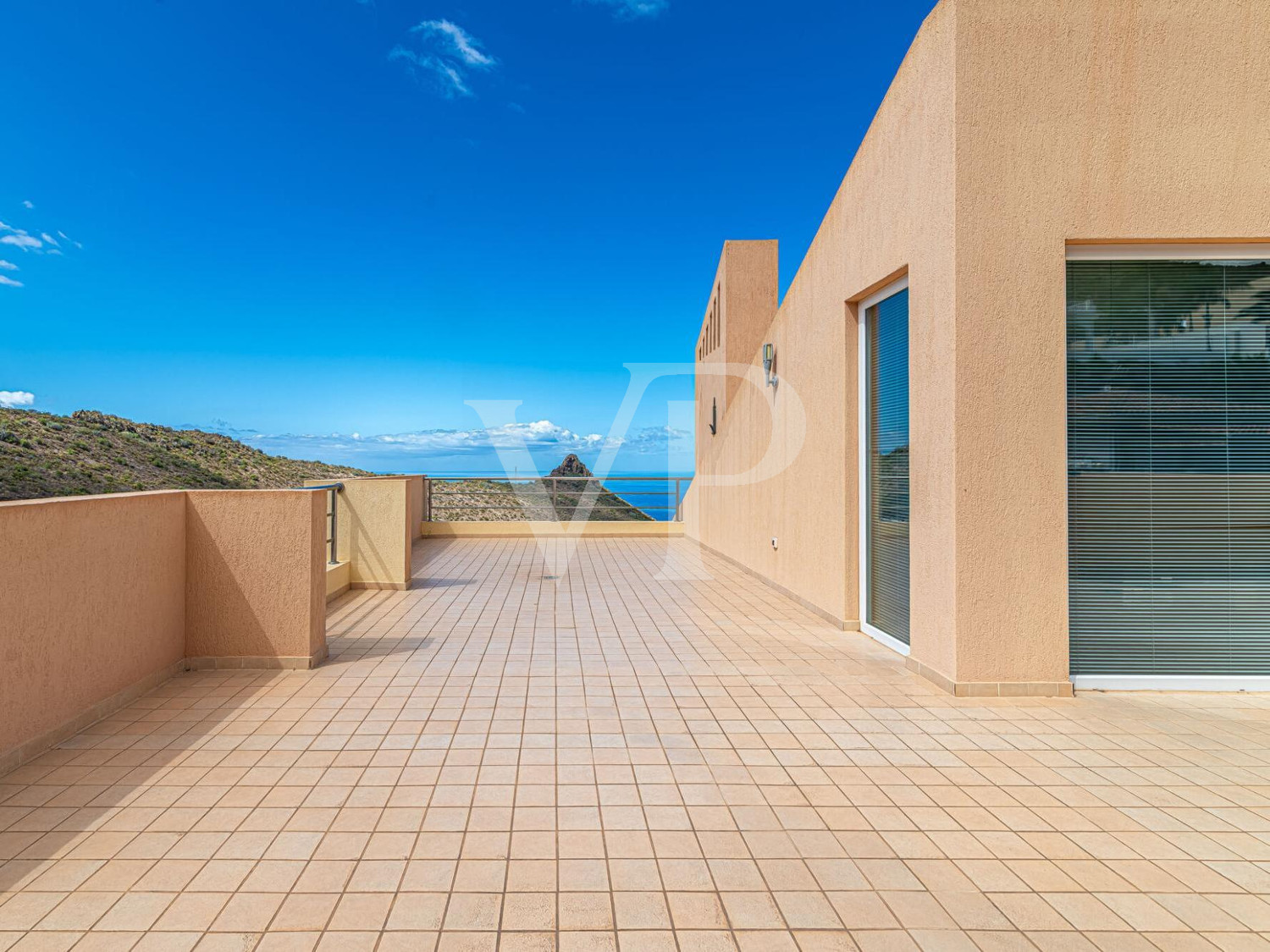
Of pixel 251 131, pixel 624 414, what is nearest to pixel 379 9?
pixel 251 131

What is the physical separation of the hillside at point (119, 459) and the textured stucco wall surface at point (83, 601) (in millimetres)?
11734

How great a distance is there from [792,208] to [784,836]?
1821 centimetres

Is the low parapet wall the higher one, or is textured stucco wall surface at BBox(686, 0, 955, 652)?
textured stucco wall surface at BBox(686, 0, 955, 652)

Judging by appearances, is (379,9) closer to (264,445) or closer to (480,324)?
(480,324)

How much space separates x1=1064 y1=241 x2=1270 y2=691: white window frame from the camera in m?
3.76

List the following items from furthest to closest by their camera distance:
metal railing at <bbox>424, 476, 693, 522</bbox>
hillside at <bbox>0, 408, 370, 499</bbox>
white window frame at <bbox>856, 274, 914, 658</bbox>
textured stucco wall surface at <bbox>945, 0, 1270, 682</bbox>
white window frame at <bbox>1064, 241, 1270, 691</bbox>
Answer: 1. hillside at <bbox>0, 408, 370, 499</bbox>
2. metal railing at <bbox>424, 476, 693, 522</bbox>
3. white window frame at <bbox>856, 274, 914, 658</bbox>
4. white window frame at <bbox>1064, 241, 1270, 691</bbox>
5. textured stucco wall surface at <bbox>945, 0, 1270, 682</bbox>

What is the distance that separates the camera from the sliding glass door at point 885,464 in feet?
14.8

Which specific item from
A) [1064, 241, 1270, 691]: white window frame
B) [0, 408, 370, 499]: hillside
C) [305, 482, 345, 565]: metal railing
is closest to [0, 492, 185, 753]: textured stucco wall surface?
[305, 482, 345, 565]: metal railing

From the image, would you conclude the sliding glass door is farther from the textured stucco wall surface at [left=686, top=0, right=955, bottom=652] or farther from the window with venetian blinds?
the textured stucco wall surface at [left=686, top=0, right=955, bottom=652]

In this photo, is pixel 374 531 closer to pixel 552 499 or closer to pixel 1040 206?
pixel 552 499

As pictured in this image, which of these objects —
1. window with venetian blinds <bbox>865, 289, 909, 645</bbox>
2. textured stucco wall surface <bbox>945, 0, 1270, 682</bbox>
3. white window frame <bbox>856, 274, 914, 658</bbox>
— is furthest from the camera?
white window frame <bbox>856, 274, 914, 658</bbox>

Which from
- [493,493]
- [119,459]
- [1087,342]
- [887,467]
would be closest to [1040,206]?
[1087,342]

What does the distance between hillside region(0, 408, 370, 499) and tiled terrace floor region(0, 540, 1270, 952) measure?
42.8 feet

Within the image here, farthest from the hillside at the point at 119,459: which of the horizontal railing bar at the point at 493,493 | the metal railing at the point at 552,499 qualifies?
the metal railing at the point at 552,499
